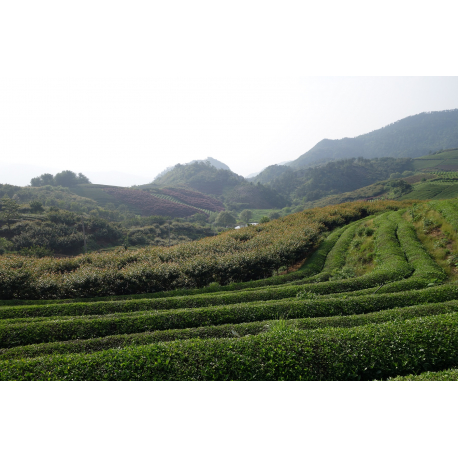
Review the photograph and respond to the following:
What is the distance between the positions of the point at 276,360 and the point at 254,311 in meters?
4.56

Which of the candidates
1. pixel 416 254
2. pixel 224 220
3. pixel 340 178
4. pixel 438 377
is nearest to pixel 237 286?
pixel 416 254

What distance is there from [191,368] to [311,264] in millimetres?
16160

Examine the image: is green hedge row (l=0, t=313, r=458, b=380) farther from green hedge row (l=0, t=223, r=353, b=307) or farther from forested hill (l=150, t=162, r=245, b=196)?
forested hill (l=150, t=162, r=245, b=196)

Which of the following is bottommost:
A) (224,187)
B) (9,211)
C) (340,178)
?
(9,211)

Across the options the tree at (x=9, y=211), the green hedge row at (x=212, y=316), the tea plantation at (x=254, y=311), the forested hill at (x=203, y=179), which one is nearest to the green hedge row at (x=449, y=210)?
the tea plantation at (x=254, y=311)

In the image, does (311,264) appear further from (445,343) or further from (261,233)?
(445,343)

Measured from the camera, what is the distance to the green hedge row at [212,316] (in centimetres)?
1026

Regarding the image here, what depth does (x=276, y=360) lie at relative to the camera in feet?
20.7

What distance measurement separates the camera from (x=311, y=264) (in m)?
20.6

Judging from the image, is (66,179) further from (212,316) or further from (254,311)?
(254,311)

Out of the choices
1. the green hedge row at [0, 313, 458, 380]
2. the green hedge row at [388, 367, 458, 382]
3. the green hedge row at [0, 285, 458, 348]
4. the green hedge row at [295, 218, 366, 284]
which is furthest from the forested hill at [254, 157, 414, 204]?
the green hedge row at [388, 367, 458, 382]

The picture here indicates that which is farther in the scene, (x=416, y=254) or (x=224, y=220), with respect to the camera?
(x=224, y=220)

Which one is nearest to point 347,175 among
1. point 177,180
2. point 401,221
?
point 177,180

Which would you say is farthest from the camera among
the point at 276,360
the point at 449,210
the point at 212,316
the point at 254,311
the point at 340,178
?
the point at 340,178
